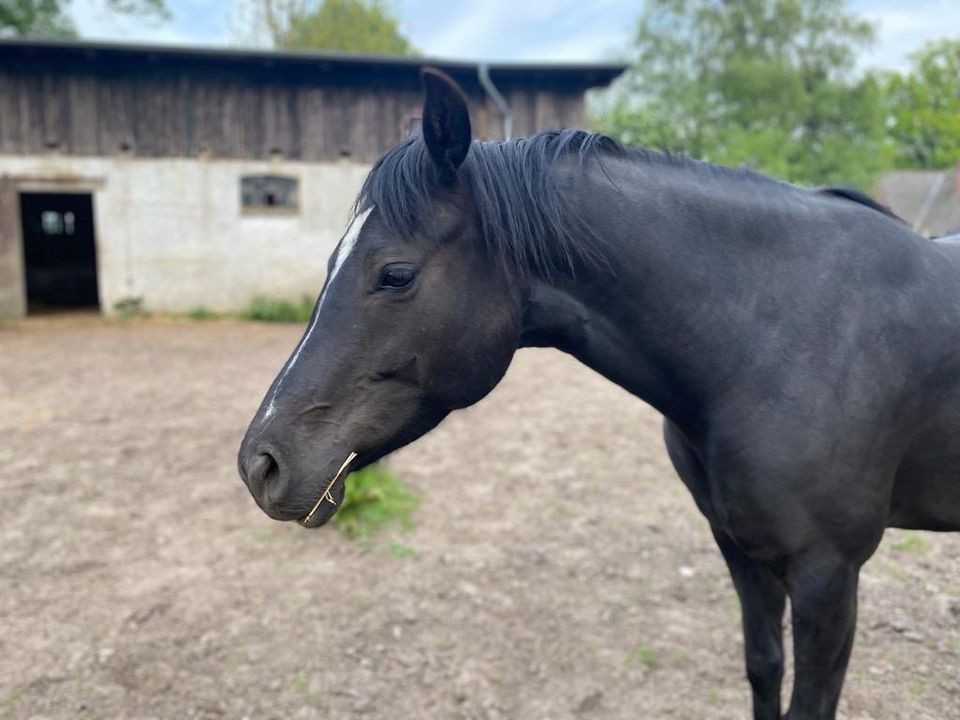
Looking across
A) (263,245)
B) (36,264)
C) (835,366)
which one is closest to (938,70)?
(263,245)

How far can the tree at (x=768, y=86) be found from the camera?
84.8ft

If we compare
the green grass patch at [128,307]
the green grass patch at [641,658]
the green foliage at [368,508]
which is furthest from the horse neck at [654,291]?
the green grass patch at [128,307]

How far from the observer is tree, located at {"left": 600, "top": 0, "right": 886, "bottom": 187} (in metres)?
25.9

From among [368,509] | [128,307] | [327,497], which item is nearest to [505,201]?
[327,497]

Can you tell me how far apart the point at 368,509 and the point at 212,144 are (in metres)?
11.0

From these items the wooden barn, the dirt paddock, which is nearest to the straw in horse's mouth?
the dirt paddock

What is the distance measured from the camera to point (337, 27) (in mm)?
27609

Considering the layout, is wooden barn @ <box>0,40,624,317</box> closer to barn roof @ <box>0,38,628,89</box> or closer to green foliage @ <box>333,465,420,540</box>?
barn roof @ <box>0,38,628,89</box>

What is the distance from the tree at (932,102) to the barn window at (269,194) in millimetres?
43256

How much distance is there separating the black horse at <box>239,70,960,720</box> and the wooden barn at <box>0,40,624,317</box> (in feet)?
38.2

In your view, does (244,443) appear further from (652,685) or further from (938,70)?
(938,70)

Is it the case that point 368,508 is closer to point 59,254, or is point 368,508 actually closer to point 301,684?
point 301,684

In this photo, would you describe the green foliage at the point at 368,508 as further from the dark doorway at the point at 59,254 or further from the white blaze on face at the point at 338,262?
the dark doorway at the point at 59,254

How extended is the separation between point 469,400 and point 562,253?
1.39 feet
